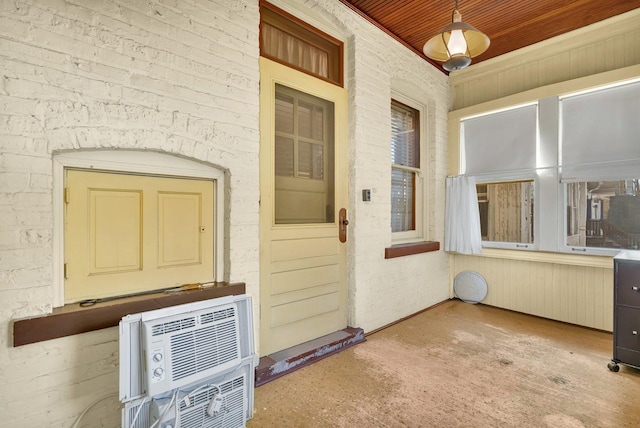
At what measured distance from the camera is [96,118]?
1.76 m

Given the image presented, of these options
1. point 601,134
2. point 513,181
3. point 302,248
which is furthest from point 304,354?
Answer: point 601,134

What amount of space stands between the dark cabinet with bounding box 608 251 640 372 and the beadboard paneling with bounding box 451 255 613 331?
99 centimetres

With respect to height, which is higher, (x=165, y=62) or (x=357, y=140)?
(x=165, y=62)

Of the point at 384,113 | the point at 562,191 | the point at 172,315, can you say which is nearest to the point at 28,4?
the point at 172,315

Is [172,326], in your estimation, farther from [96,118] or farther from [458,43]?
[458,43]

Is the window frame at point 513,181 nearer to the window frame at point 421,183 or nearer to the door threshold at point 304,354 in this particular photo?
the window frame at point 421,183

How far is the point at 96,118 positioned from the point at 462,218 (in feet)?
13.4

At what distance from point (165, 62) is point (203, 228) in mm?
1115

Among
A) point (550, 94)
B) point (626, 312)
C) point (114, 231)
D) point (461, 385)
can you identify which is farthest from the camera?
point (550, 94)

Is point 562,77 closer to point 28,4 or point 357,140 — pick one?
point 357,140

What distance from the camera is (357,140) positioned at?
3.24 metres

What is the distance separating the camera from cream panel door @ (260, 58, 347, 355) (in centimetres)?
265

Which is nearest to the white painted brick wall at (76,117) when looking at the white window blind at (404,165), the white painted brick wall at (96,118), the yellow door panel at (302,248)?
the white painted brick wall at (96,118)

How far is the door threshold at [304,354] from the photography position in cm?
245
